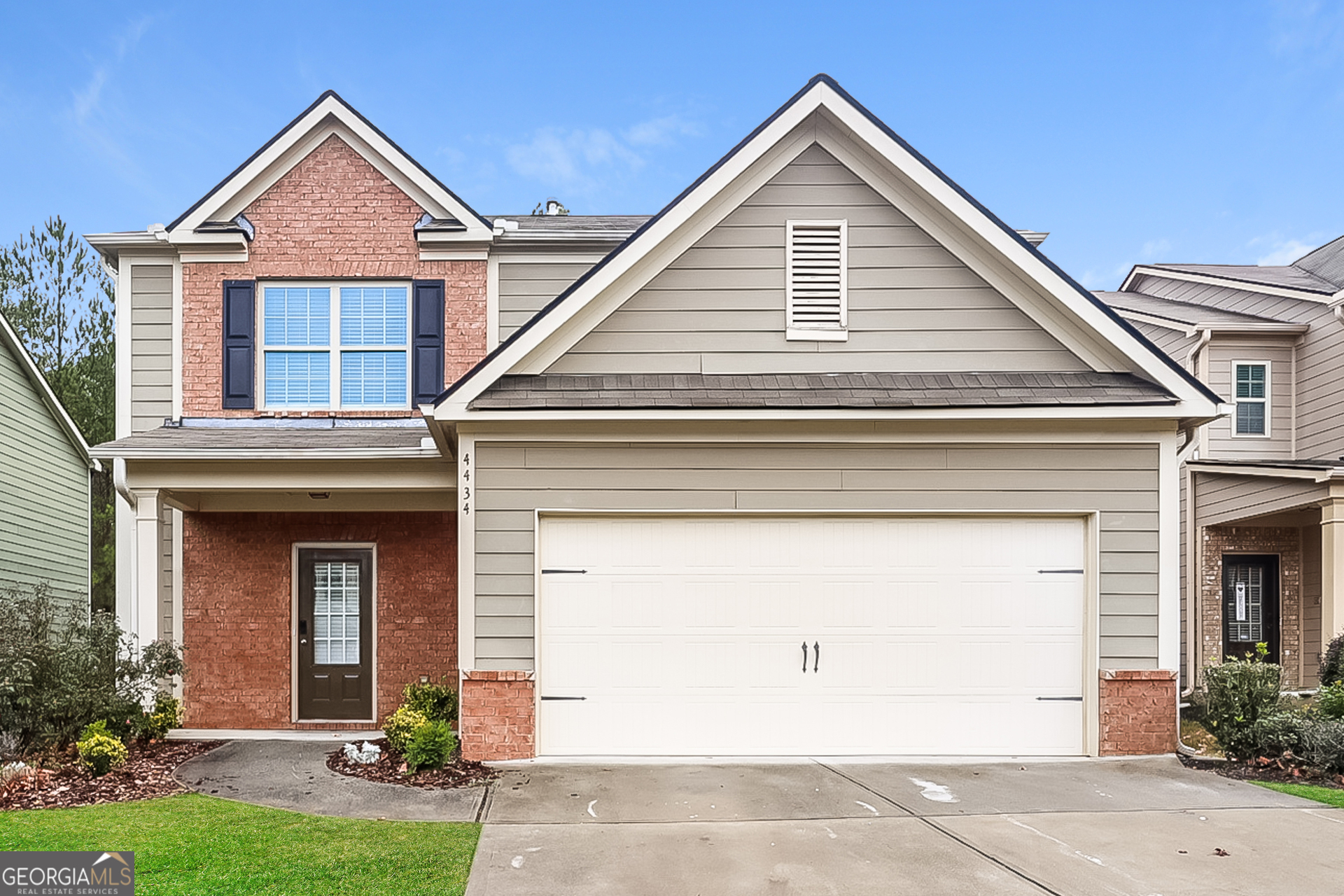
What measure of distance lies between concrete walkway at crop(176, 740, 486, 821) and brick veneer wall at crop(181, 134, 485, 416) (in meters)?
4.19

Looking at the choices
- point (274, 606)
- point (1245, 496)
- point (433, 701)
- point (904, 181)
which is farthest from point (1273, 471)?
point (274, 606)

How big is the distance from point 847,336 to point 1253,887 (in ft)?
18.2

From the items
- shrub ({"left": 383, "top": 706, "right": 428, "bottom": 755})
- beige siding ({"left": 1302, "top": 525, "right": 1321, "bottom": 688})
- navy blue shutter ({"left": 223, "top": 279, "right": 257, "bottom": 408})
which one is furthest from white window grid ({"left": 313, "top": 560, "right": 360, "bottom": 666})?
beige siding ({"left": 1302, "top": 525, "right": 1321, "bottom": 688})

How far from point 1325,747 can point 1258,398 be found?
8.79 m

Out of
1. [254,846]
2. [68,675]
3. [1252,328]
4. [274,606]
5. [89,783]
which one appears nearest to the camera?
[254,846]

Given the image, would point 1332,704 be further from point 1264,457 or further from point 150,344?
point 150,344

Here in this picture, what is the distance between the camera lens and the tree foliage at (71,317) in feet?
69.1

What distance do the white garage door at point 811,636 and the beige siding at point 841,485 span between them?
8.6 inches

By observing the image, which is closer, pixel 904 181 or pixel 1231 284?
pixel 904 181

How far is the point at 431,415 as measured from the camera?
8.57 m

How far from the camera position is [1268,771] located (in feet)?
27.0

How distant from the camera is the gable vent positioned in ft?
30.6

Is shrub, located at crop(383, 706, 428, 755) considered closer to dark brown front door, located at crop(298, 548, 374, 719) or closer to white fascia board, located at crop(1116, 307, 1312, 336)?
dark brown front door, located at crop(298, 548, 374, 719)

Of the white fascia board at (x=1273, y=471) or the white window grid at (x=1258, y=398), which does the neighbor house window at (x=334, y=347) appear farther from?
the white window grid at (x=1258, y=398)
